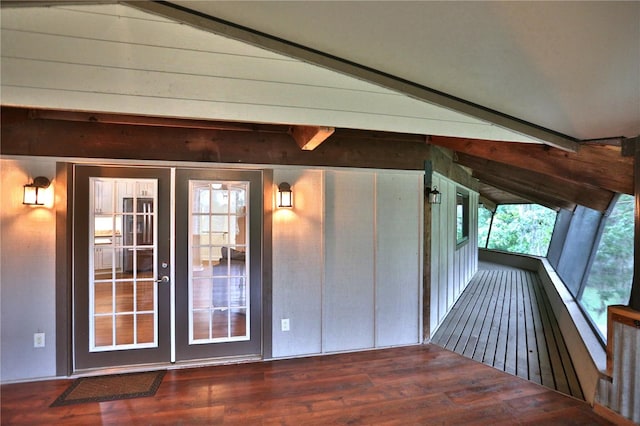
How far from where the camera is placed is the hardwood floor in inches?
97.3

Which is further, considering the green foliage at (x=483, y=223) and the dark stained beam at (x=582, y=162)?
the green foliage at (x=483, y=223)

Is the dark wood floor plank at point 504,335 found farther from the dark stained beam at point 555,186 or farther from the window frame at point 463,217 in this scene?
the dark stained beam at point 555,186

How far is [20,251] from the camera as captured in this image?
2986 mm

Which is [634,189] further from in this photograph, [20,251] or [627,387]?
[20,251]

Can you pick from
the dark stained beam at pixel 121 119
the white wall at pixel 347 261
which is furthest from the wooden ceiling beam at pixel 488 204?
the dark stained beam at pixel 121 119

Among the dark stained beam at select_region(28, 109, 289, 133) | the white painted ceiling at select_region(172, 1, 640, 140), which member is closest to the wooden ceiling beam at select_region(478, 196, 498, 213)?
the white painted ceiling at select_region(172, 1, 640, 140)

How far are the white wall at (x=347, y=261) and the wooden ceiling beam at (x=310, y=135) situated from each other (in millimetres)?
417

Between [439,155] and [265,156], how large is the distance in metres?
2.59

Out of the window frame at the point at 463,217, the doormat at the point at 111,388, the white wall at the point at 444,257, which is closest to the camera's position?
the doormat at the point at 111,388

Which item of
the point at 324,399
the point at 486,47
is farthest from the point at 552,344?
the point at 486,47

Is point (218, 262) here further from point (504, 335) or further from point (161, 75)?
point (504, 335)

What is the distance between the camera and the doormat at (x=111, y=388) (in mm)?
2713

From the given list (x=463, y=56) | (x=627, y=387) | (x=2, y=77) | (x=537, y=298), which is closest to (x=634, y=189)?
(x=627, y=387)

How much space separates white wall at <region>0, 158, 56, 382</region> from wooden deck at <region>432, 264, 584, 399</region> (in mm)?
4285
